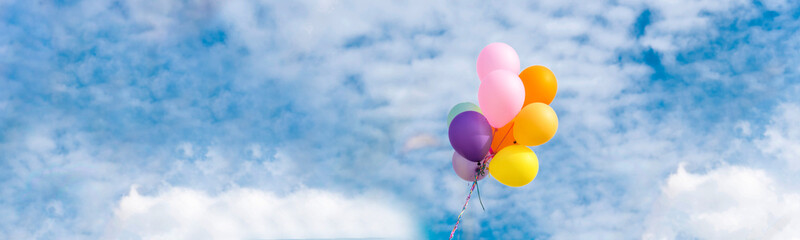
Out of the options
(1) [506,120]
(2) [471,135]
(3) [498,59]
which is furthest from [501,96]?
(3) [498,59]

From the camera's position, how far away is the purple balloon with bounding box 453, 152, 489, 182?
9.60m

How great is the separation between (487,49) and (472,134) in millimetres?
1753

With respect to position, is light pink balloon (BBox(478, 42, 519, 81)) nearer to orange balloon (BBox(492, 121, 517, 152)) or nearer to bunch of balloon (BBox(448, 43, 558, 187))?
bunch of balloon (BBox(448, 43, 558, 187))

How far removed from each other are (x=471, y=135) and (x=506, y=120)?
65 centimetres

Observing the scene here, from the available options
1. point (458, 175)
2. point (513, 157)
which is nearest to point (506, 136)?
point (513, 157)

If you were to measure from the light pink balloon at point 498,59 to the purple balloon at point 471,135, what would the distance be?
0.95 meters

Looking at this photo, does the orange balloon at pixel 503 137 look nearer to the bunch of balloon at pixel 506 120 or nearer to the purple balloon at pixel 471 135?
the bunch of balloon at pixel 506 120

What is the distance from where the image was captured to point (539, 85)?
9.16 m

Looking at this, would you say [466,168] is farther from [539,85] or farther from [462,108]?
[539,85]

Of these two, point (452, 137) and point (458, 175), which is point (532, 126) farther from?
point (458, 175)

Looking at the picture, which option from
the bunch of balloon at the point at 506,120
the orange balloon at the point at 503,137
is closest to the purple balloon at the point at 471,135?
the bunch of balloon at the point at 506,120

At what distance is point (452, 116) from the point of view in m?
9.78

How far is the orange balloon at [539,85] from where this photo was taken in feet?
30.1

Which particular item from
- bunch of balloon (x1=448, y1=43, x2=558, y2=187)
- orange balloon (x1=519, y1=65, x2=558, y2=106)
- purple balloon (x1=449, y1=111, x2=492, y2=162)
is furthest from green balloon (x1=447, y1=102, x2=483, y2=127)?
orange balloon (x1=519, y1=65, x2=558, y2=106)
